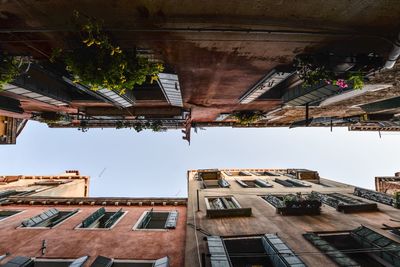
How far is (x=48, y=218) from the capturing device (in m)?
14.5

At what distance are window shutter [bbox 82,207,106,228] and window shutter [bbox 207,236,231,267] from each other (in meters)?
7.73

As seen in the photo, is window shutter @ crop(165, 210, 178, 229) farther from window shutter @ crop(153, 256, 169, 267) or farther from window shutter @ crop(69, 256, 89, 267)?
window shutter @ crop(69, 256, 89, 267)

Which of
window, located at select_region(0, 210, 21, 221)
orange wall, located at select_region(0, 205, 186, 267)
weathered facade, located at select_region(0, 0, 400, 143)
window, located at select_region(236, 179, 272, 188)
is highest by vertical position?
weathered facade, located at select_region(0, 0, 400, 143)

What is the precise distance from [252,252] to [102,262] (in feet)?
19.7

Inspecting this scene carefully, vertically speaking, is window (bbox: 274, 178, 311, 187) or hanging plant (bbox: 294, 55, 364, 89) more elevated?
hanging plant (bbox: 294, 55, 364, 89)

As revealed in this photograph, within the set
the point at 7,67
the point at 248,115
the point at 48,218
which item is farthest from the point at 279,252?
the point at 48,218

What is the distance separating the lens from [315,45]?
23.7 ft

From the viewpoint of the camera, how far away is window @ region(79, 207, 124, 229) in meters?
13.6

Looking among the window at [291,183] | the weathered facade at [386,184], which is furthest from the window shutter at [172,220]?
the weathered facade at [386,184]

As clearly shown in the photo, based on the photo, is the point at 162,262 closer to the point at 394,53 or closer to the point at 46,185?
the point at 394,53

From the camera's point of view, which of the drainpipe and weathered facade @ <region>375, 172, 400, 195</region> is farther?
weathered facade @ <region>375, 172, 400, 195</region>

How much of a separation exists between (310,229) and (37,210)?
1696cm

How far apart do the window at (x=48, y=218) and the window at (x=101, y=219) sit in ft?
5.77

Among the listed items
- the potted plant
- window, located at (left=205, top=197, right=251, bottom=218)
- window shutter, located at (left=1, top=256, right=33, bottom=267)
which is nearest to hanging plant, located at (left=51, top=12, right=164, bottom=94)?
the potted plant
